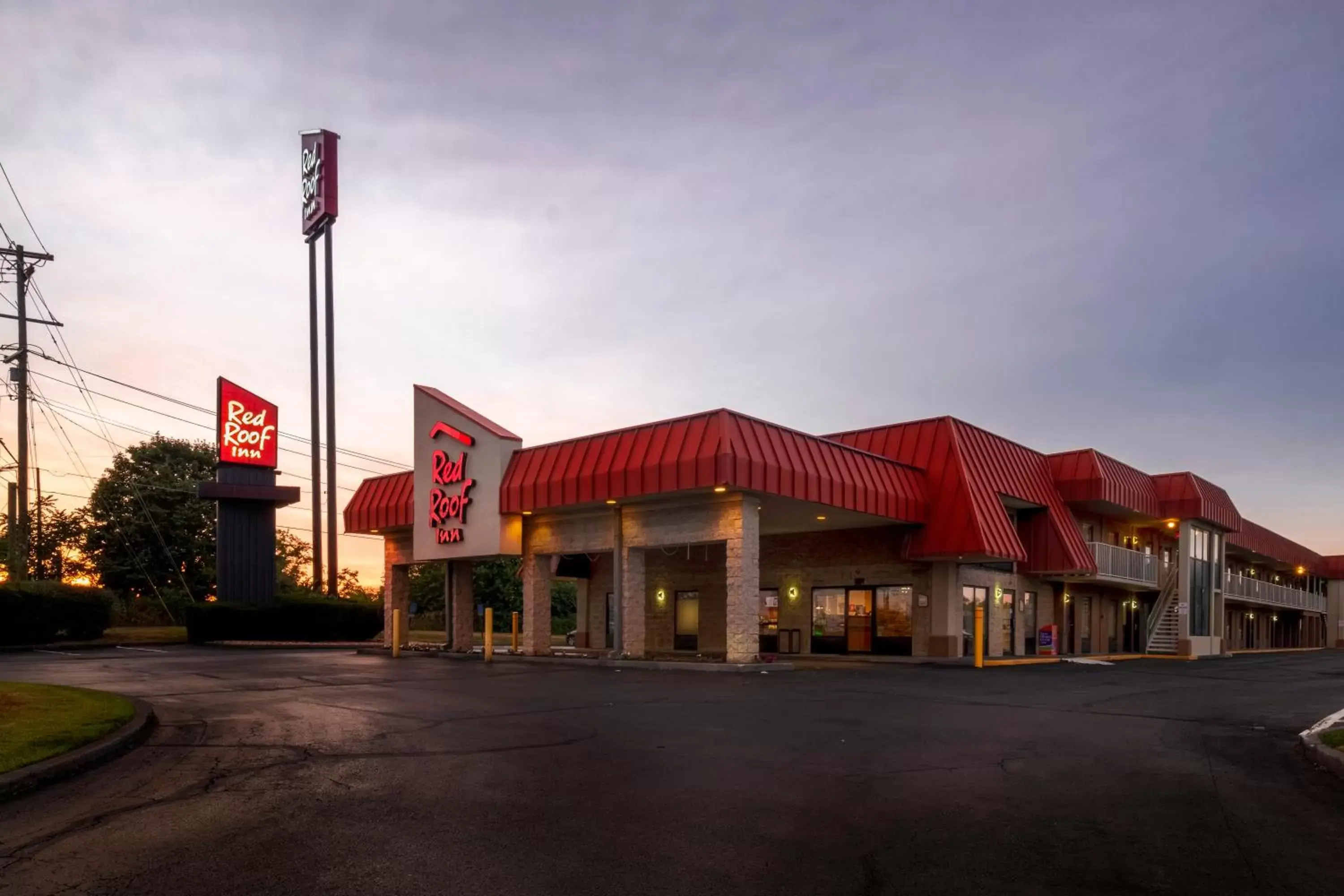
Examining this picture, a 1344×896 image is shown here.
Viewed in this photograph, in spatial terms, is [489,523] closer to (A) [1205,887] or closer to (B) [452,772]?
(B) [452,772]

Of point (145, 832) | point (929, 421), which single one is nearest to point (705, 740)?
point (145, 832)

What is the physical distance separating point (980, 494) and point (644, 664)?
10.3 meters

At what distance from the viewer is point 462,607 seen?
29531mm

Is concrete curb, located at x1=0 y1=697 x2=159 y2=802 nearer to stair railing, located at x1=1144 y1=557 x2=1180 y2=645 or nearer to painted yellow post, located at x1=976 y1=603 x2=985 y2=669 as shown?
painted yellow post, located at x1=976 y1=603 x2=985 y2=669

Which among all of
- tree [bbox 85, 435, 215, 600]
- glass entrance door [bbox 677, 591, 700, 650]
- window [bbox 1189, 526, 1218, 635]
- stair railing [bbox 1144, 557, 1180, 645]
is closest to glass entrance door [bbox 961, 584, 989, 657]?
glass entrance door [bbox 677, 591, 700, 650]

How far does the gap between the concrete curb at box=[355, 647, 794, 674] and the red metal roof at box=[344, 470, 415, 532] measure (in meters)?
4.98

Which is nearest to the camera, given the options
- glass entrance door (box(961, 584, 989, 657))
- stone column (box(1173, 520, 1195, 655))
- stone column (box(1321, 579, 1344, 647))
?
glass entrance door (box(961, 584, 989, 657))

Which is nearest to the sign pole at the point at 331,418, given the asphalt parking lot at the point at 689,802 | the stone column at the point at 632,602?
the stone column at the point at 632,602

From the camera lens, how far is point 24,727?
9.82m

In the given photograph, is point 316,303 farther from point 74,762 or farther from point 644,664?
point 74,762

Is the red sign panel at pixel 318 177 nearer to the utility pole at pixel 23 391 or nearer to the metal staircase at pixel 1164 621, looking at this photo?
the utility pole at pixel 23 391

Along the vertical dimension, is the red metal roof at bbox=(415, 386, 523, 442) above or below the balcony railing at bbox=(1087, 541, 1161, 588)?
above

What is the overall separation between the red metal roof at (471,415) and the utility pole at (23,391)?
18.3 metres

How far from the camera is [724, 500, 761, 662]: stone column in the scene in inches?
835
